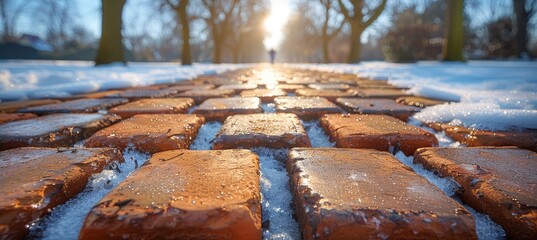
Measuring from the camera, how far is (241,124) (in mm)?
983

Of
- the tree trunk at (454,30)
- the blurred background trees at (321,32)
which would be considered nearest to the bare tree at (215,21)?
the blurred background trees at (321,32)

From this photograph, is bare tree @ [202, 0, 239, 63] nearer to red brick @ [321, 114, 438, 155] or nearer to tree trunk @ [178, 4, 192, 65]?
tree trunk @ [178, 4, 192, 65]

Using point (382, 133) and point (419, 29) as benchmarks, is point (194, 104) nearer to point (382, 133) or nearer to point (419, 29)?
point (382, 133)

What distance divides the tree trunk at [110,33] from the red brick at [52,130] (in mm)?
6376

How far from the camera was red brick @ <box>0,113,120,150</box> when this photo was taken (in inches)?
32.8

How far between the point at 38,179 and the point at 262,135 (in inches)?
20.3

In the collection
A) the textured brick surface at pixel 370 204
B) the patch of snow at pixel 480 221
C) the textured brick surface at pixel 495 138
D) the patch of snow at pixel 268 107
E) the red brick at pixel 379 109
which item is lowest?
the patch of snow at pixel 480 221

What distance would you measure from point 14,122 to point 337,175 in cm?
117

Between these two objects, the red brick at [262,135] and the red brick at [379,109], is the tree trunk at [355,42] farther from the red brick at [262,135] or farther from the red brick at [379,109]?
the red brick at [262,135]

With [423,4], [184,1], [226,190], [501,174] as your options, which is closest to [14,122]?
[226,190]

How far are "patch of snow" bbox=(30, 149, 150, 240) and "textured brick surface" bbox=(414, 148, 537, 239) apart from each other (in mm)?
693

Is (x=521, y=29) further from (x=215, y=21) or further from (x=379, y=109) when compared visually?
(x=379, y=109)

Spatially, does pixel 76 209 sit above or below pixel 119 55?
below

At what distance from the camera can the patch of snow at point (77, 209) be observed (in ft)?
1.52
